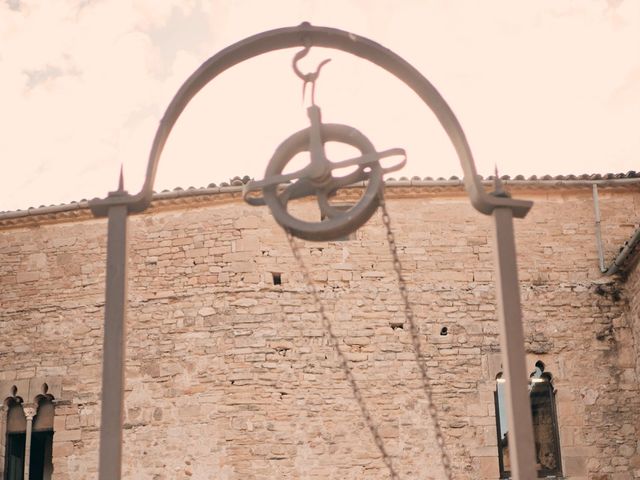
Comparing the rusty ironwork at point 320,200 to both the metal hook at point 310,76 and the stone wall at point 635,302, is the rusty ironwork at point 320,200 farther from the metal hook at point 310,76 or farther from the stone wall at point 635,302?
the stone wall at point 635,302

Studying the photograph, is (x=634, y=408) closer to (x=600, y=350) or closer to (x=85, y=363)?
(x=600, y=350)

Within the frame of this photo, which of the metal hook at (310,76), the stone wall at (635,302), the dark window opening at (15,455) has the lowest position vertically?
the metal hook at (310,76)

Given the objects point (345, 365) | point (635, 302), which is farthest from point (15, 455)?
point (635, 302)

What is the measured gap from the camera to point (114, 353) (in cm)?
448

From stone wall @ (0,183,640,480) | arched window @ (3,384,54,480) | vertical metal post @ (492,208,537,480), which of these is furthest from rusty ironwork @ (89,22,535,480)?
arched window @ (3,384,54,480)

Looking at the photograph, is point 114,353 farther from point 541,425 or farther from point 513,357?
point 541,425

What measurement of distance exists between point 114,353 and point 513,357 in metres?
1.68

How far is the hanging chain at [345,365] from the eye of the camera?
13031 millimetres

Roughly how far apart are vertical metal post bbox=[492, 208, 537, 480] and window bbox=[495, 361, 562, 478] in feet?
29.1

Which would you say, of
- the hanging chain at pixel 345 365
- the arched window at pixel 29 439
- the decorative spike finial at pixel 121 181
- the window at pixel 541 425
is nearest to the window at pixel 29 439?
the arched window at pixel 29 439

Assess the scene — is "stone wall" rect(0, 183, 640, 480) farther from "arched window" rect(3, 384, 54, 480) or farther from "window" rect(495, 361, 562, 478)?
"arched window" rect(3, 384, 54, 480)

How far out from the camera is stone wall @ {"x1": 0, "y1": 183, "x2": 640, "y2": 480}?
43.0ft

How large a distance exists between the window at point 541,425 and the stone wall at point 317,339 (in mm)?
142

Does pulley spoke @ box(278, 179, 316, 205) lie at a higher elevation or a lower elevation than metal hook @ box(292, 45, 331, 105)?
lower
